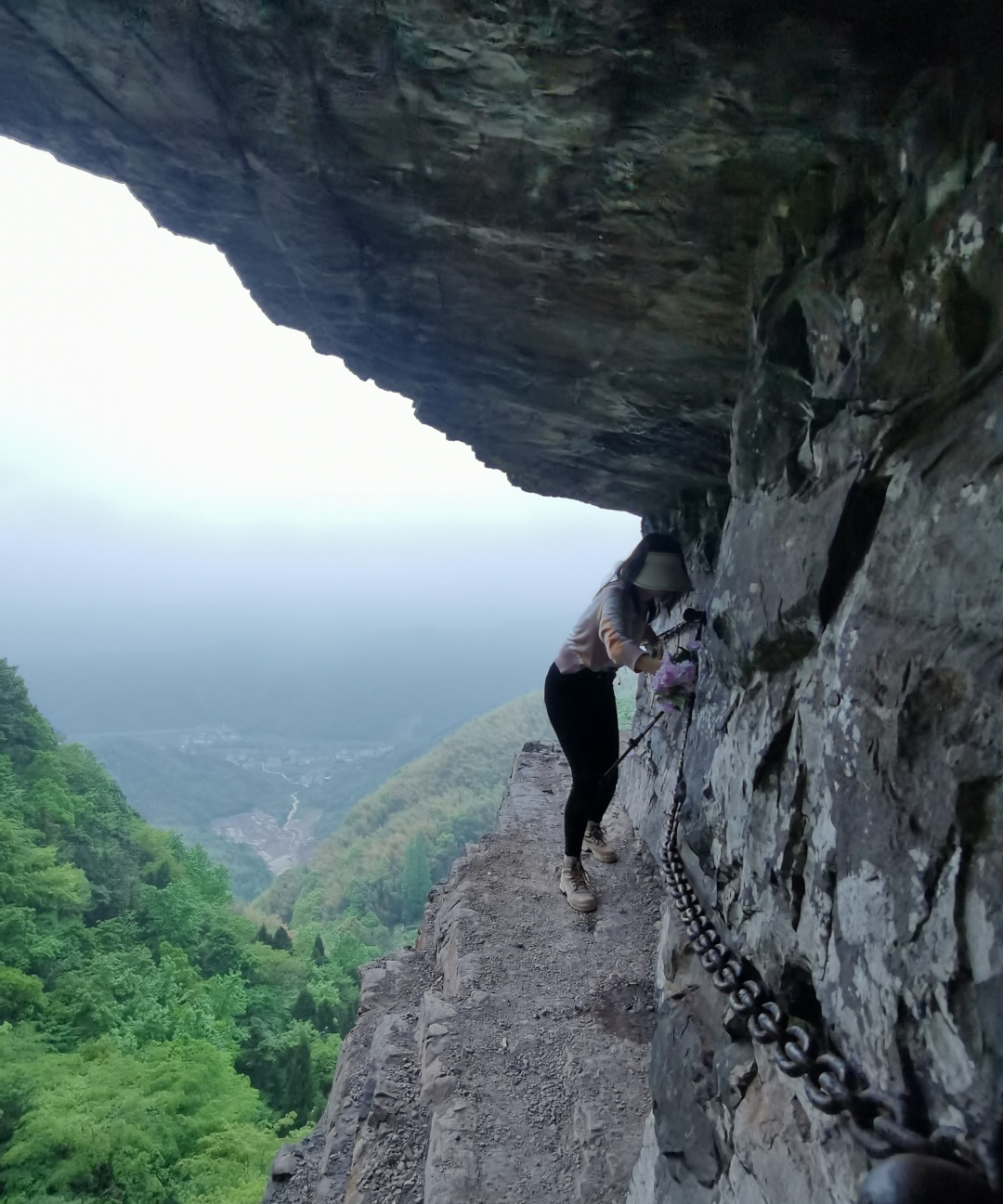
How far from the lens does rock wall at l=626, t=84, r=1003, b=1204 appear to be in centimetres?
213

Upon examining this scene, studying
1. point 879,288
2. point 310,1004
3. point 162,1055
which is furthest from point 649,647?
point 310,1004

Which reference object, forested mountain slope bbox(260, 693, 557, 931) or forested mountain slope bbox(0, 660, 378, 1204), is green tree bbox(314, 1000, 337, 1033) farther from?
forested mountain slope bbox(260, 693, 557, 931)

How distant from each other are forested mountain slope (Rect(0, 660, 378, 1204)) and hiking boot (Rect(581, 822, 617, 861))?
791 cm

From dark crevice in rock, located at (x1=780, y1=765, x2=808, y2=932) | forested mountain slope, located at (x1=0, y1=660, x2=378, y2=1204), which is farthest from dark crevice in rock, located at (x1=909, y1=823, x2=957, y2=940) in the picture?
forested mountain slope, located at (x1=0, y1=660, x2=378, y2=1204)

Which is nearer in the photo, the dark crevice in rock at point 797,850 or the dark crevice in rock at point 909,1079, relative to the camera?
the dark crevice in rock at point 909,1079

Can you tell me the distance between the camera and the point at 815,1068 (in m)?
2.49

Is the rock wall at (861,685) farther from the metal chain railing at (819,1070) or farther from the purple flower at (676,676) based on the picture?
the purple flower at (676,676)

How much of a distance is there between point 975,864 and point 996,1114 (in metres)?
0.62

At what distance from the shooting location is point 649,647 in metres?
5.75

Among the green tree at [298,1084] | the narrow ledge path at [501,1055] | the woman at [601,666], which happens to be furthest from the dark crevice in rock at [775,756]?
the green tree at [298,1084]

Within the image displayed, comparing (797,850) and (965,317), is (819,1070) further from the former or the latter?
(965,317)

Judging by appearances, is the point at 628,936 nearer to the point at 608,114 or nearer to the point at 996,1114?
the point at 996,1114

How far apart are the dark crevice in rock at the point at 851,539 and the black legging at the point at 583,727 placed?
9.37 ft

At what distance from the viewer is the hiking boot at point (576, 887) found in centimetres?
657
